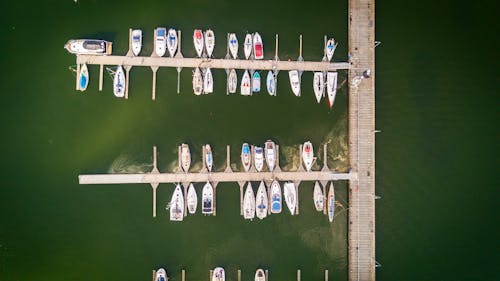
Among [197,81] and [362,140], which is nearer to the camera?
[197,81]

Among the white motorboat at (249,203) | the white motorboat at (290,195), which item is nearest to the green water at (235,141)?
the white motorboat at (249,203)

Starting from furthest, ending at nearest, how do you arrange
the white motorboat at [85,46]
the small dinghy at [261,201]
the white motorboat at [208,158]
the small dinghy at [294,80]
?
1. the small dinghy at [294,80]
2. the small dinghy at [261,201]
3. the white motorboat at [208,158]
4. the white motorboat at [85,46]

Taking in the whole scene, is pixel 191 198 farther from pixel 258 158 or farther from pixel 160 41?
pixel 160 41

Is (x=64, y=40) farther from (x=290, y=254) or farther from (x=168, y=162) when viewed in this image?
(x=290, y=254)

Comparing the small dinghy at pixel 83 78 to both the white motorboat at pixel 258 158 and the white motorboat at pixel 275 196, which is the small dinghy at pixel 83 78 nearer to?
the white motorboat at pixel 258 158

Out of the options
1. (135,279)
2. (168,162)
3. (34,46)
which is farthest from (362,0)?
(135,279)

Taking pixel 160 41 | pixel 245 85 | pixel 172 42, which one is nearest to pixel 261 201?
pixel 245 85
